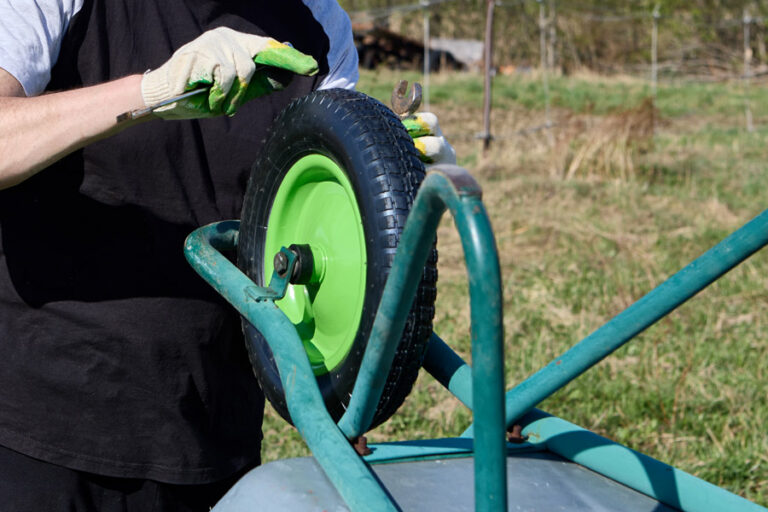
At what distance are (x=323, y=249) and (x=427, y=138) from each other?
0.30 metres

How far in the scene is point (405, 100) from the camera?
144cm

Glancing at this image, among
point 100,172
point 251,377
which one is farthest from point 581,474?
point 100,172

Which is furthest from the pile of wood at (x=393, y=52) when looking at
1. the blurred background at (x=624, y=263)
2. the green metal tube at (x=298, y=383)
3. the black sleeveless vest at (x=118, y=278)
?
the green metal tube at (x=298, y=383)

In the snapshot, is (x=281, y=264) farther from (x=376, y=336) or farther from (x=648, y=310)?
(x=648, y=310)

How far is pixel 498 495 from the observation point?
31.9 inches

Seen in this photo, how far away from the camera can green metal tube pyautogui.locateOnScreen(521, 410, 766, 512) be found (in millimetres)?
1160

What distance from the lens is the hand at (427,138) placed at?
1441mm

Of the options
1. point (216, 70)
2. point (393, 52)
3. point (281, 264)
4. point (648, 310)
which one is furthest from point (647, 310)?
point (393, 52)

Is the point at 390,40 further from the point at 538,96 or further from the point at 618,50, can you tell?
the point at 538,96

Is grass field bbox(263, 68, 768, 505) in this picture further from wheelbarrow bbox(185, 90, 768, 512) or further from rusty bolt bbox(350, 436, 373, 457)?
rusty bolt bbox(350, 436, 373, 457)

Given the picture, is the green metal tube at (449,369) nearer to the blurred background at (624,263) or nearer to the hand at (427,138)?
the hand at (427,138)

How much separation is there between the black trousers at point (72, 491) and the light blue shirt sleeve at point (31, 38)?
2.11 feet

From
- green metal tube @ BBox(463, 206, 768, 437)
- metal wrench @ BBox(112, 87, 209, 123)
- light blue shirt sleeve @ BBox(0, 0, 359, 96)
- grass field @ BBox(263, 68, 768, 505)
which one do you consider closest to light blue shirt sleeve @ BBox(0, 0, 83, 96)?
light blue shirt sleeve @ BBox(0, 0, 359, 96)

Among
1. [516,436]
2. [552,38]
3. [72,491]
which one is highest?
[552,38]
